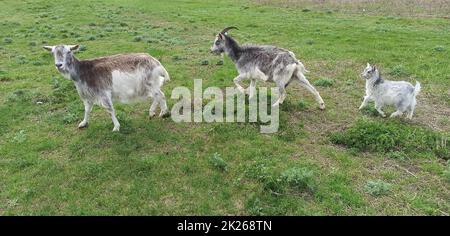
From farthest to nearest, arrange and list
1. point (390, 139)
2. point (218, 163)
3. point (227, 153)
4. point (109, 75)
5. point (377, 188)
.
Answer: point (109, 75) < point (390, 139) < point (227, 153) < point (218, 163) < point (377, 188)

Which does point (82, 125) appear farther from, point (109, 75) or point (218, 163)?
point (218, 163)

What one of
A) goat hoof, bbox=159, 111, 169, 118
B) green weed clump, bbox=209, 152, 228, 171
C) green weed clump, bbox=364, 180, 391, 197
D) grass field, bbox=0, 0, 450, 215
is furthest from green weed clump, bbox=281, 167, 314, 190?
goat hoof, bbox=159, 111, 169, 118

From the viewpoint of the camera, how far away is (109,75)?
11.2 m

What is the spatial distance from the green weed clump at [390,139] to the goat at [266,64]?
205 centimetres

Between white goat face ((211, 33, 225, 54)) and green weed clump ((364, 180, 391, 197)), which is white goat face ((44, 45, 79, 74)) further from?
green weed clump ((364, 180, 391, 197))

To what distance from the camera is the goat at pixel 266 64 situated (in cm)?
1243

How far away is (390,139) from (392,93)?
65.2 inches

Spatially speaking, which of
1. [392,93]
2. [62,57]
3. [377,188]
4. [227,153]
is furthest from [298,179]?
[62,57]

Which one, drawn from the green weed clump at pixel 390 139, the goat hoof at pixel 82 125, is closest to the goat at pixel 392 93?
the green weed clump at pixel 390 139

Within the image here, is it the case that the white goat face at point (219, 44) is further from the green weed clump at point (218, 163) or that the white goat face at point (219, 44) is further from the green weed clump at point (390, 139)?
the green weed clump at point (218, 163)

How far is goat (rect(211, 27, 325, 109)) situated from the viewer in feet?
40.8

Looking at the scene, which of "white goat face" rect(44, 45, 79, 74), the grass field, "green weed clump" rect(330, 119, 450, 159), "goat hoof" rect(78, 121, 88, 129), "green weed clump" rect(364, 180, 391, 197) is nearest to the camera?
the grass field

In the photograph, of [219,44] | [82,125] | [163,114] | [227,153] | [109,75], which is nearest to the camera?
[227,153]

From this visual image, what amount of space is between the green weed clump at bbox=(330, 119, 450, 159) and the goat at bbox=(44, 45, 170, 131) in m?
5.08
